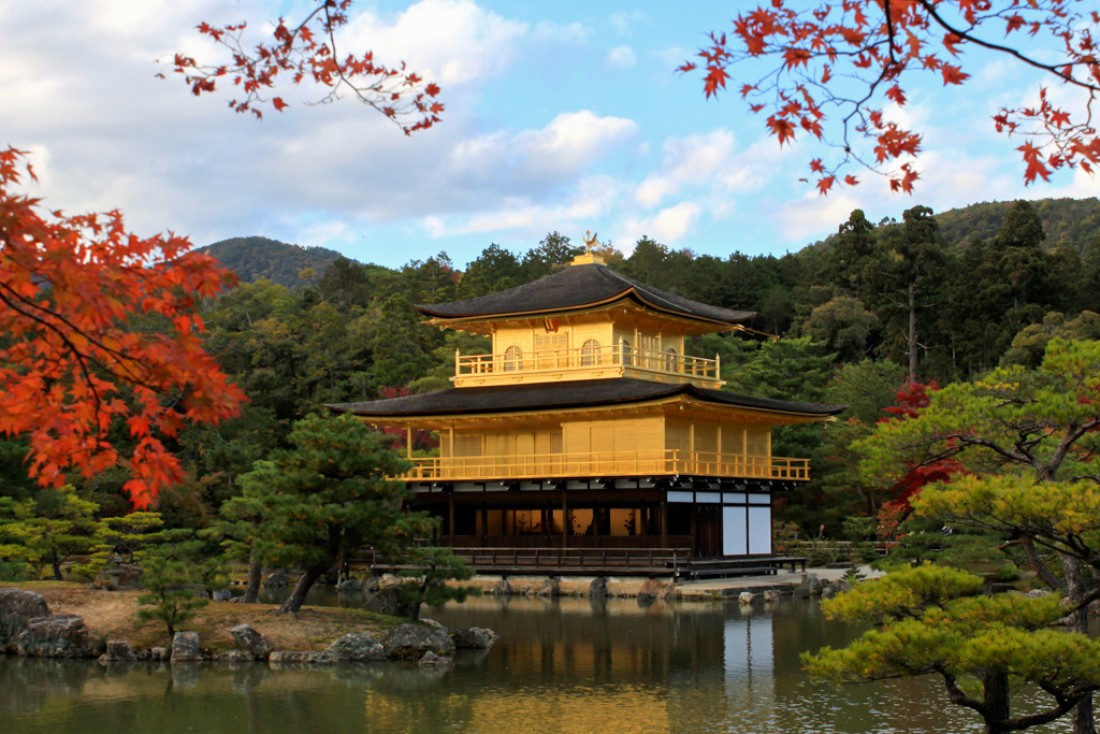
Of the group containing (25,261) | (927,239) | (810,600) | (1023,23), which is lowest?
(810,600)

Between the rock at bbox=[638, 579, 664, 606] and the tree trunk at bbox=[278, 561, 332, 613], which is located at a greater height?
the tree trunk at bbox=[278, 561, 332, 613]

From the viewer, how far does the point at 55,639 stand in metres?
16.7

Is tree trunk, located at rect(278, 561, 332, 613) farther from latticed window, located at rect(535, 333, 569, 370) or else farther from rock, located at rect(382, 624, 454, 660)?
latticed window, located at rect(535, 333, 569, 370)

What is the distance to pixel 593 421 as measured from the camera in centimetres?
3062

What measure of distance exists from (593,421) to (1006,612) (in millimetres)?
21705

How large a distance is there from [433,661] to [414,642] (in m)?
0.50

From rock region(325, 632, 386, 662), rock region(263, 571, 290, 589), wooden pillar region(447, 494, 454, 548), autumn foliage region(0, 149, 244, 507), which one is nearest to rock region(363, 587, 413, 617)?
rock region(325, 632, 386, 662)

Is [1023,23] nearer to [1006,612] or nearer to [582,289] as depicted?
[1006,612]

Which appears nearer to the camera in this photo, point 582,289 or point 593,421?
point 593,421

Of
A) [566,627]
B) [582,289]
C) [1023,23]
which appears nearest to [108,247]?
[1023,23]

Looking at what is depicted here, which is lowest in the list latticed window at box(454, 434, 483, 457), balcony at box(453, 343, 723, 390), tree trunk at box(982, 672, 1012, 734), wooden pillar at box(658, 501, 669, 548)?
tree trunk at box(982, 672, 1012, 734)

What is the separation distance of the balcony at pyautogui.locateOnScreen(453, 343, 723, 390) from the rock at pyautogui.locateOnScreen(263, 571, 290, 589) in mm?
7018

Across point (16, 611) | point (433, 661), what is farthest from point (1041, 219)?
point (16, 611)

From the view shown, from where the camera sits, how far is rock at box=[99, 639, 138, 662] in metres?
16.3
